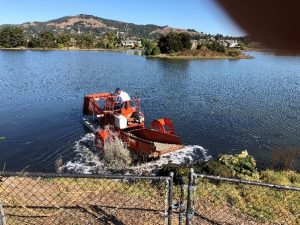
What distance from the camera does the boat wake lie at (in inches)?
650

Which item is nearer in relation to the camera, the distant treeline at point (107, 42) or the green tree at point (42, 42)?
the distant treeline at point (107, 42)

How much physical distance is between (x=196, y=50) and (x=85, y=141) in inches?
3019

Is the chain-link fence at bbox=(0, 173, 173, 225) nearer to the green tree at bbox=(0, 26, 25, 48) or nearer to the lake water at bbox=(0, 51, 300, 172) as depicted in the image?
the lake water at bbox=(0, 51, 300, 172)

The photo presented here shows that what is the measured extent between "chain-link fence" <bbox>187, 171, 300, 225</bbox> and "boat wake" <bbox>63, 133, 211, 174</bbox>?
6.28 metres

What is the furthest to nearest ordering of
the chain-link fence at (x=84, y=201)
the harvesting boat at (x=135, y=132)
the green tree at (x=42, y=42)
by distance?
the green tree at (x=42, y=42), the harvesting boat at (x=135, y=132), the chain-link fence at (x=84, y=201)

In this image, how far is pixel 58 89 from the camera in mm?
38594

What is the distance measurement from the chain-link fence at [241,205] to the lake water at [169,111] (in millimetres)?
5279

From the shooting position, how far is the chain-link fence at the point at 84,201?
7.75 m

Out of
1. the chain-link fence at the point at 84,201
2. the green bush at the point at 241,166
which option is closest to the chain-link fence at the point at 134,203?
the chain-link fence at the point at 84,201

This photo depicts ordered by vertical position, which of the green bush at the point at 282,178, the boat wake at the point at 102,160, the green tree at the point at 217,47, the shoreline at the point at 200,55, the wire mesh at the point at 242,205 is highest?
the green tree at the point at 217,47

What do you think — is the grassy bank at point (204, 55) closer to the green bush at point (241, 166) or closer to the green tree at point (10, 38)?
the green tree at point (10, 38)

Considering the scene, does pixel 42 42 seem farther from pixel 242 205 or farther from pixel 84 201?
pixel 242 205

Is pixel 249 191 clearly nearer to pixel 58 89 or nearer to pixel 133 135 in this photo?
pixel 133 135

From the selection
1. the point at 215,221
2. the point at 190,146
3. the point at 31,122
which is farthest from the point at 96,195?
the point at 31,122
